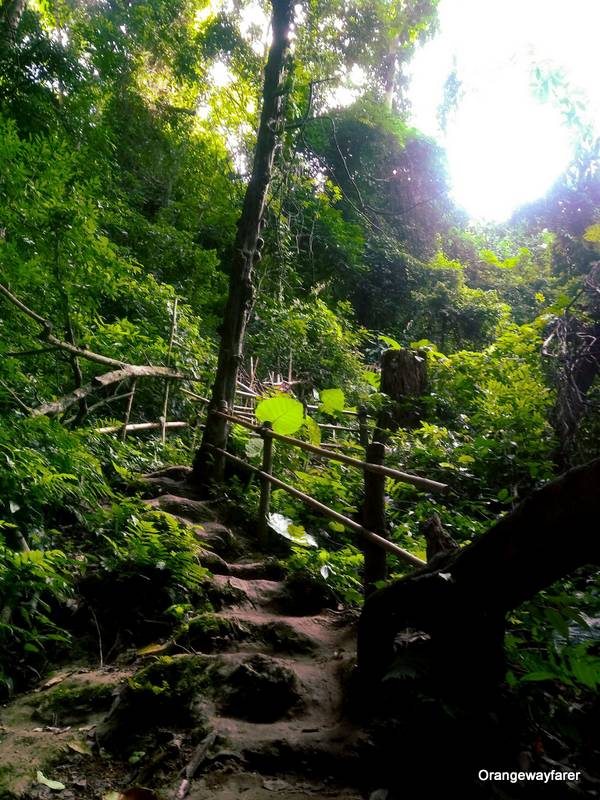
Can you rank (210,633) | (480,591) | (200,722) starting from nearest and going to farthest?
1. (480,591)
2. (200,722)
3. (210,633)

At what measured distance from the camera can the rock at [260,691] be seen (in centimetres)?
192

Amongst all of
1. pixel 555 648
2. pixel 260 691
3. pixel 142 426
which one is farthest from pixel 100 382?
pixel 555 648

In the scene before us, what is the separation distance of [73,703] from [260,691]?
2.45ft

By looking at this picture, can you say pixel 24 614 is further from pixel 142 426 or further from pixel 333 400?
pixel 333 400

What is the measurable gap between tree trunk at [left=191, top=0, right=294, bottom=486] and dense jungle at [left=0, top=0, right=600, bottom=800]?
0.03 metres

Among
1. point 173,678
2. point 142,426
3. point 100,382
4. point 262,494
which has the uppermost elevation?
point 100,382

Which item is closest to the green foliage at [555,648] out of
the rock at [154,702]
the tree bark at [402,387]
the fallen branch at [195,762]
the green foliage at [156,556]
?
the fallen branch at [195,762]

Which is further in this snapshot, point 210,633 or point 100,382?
point 100,382

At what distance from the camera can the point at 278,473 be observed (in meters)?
4.66

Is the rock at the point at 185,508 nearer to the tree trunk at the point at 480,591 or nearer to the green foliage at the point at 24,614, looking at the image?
the green foliage at the point at 24,614

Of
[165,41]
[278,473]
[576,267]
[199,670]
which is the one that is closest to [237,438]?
[278,473]

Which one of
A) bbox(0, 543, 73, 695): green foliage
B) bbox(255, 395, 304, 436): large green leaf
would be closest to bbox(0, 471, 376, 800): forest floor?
bbox(0, 543, 73, 695): green foliage

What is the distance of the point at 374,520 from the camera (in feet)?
8.54

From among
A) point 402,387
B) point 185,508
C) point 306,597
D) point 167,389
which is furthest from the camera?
point 402,387
